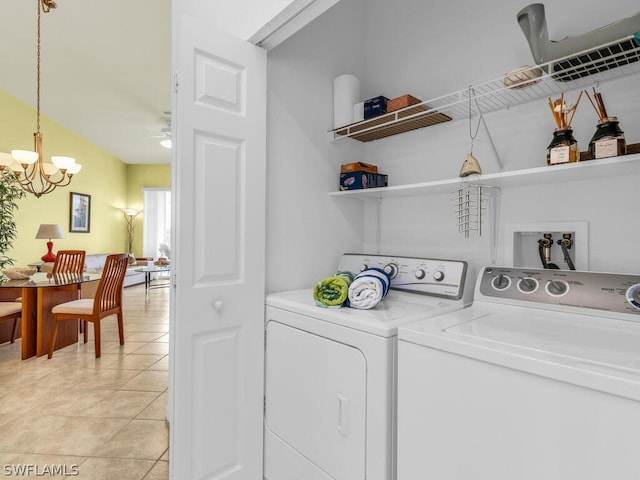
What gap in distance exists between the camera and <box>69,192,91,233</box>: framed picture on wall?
6.76 meters

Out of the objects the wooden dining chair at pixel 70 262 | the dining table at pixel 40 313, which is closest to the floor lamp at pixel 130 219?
the wooden dining chair at pixel 70 262

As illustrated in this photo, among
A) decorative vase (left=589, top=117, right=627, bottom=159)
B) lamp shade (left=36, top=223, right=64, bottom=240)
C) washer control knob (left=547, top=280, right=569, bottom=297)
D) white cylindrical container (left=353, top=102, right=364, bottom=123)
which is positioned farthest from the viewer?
lamp shade (left=36, top=223, right=64, bottom=240)

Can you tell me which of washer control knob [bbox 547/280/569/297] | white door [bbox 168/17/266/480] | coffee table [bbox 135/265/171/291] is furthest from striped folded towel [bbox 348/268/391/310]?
coffee table [bbox 135/265/171/291]

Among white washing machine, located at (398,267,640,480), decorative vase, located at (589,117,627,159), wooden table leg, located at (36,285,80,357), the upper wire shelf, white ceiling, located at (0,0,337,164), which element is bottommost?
wooden table leg, located at (36,285,80,357)

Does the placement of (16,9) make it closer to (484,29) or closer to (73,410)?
(73,410)

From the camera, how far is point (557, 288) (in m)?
1.28

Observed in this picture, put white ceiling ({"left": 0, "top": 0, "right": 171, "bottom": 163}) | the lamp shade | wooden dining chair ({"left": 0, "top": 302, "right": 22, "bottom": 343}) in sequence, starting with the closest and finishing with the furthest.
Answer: wooden dining chair ({"left": 0, "top": 302, "right": 22, "bottom": 343}) → white ceiling ({"left": 0, "top": 0, "right": 171, "bottom": 163}) → the lamp shade

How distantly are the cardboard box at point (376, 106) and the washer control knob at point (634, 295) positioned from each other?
122 cm

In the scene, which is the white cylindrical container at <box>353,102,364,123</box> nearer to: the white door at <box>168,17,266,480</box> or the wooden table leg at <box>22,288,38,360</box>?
the white door at <box>168,17,266,480</box>

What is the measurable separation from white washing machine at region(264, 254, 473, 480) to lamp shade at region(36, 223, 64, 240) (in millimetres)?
5785

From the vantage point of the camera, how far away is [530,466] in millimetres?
822

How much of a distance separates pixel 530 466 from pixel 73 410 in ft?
8.72

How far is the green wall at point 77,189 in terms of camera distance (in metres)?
5.45

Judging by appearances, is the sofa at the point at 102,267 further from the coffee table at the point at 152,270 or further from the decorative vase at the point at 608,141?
the decorative vase at the point at 608,141
